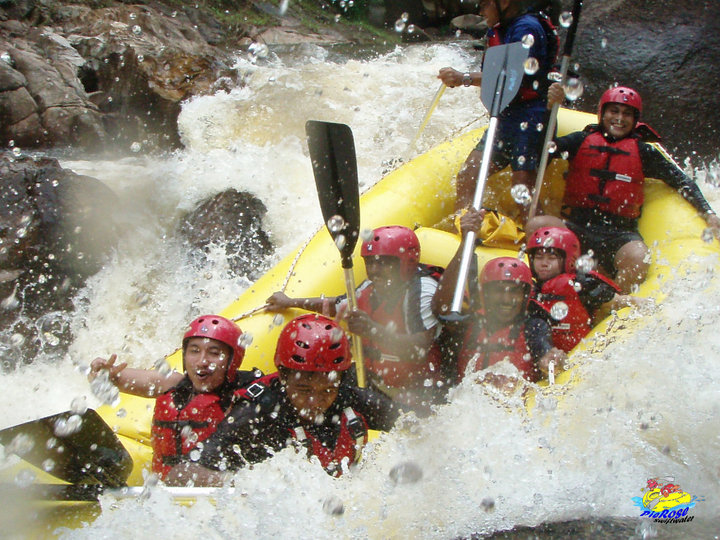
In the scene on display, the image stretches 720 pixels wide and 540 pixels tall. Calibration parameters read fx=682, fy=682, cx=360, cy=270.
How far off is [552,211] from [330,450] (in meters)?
1.97

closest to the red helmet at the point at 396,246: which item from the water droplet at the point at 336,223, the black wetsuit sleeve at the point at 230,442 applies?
the water droplet at the point at 336,223

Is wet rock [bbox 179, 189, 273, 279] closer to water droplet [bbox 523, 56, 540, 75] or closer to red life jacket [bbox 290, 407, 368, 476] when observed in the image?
water droplet [bbox 523, 56, 540, 75]

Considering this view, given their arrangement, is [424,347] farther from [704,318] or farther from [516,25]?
[516,25]

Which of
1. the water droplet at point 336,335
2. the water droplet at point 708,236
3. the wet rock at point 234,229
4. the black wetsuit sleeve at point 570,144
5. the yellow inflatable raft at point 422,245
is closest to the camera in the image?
the water droplet at point 336,335

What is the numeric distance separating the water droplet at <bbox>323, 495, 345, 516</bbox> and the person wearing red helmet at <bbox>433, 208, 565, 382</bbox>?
779 millimetres

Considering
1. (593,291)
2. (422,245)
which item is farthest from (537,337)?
(422,245)

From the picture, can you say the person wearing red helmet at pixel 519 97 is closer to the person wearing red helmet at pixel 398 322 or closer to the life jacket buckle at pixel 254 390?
the person wearing red helmet at pixel 398 322

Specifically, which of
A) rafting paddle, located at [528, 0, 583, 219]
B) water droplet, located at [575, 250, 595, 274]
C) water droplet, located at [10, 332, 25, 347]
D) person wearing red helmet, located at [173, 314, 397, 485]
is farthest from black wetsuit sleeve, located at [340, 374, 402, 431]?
water droplet, located at [10, 332, 25, 347]

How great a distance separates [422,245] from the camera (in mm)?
3078

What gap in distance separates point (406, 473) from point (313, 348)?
477 millimetres

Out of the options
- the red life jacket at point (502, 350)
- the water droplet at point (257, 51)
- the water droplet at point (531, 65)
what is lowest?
the water droplet at point (257, 51)

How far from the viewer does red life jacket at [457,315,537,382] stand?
2520 millimetres

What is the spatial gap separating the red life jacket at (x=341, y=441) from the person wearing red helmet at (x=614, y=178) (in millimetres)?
1467

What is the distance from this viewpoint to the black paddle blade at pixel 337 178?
253 centimetres
